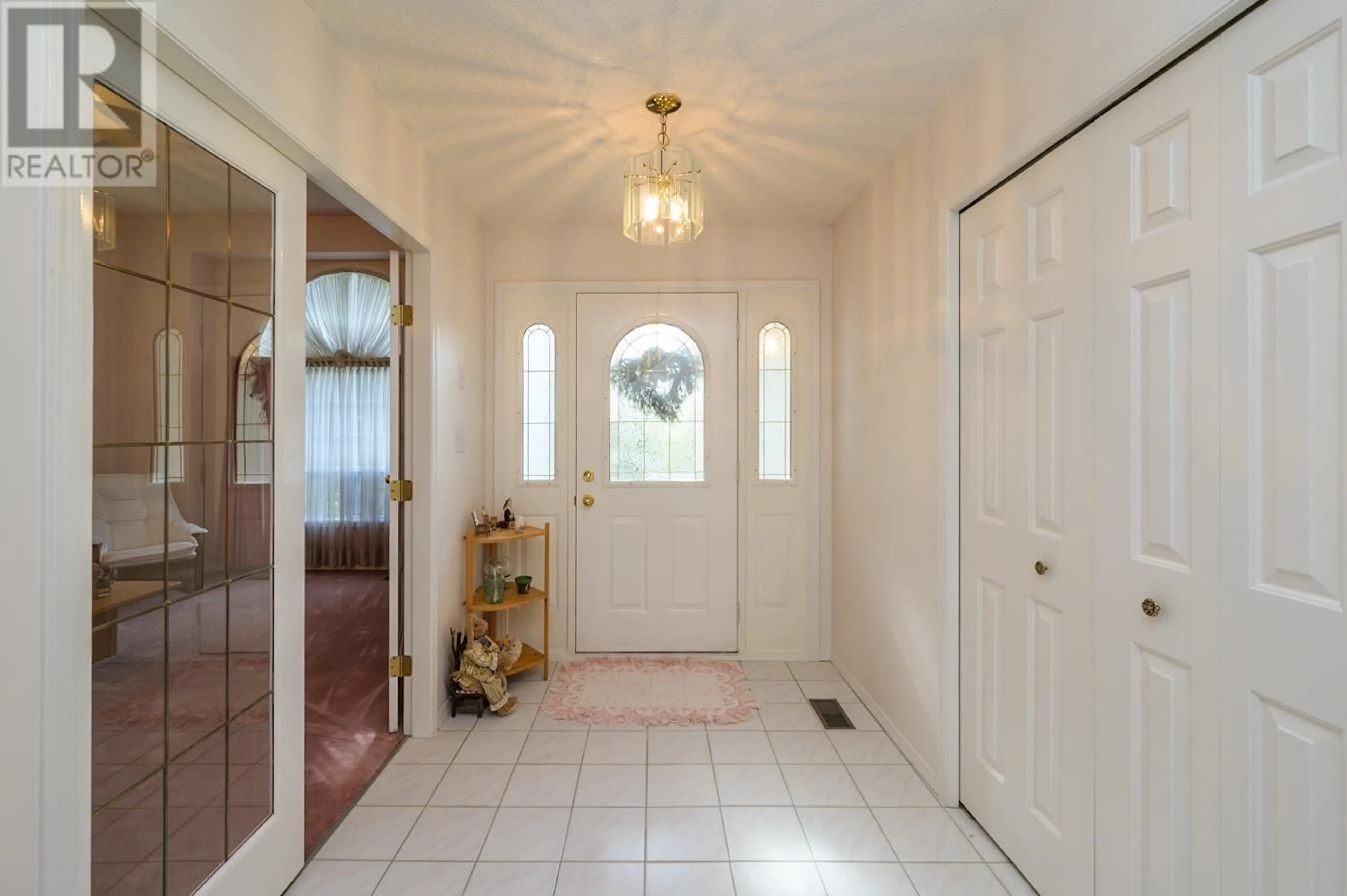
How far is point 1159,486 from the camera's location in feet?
4.43

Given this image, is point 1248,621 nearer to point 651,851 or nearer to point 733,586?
point 651,851

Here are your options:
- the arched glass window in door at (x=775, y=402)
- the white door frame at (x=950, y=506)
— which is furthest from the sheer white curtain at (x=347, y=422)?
the white door frame at (x=950, y=506)

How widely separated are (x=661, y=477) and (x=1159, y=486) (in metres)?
2.56

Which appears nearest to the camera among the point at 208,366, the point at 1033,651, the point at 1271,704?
the point at 1271,704

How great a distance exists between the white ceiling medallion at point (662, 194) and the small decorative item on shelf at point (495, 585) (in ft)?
6.04

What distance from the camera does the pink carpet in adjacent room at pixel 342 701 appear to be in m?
2.25

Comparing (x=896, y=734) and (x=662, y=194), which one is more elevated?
(x=662, y=194)

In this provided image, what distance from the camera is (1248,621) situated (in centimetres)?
115

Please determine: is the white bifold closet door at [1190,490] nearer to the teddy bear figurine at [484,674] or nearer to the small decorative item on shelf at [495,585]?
the teddy bear figurine at [484,674]

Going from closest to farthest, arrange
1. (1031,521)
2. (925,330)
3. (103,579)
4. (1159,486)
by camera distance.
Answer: (103,579), (1159,486), (1031,521), (925,330)

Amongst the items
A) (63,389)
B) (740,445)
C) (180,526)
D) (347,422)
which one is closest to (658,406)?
(740,445)

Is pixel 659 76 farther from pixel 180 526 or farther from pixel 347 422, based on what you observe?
pixel 347 422

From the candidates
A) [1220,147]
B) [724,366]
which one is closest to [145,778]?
[1220,147]

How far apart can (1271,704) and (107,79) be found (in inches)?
97.2
